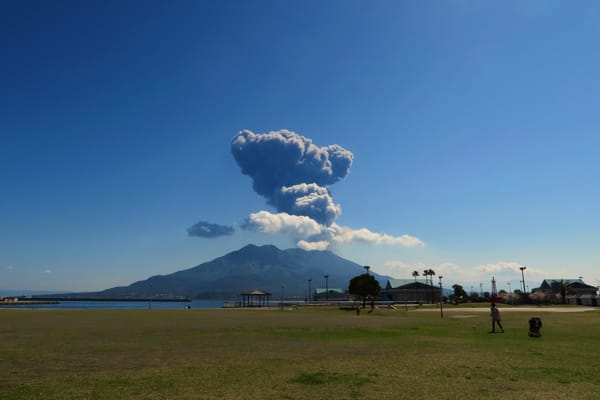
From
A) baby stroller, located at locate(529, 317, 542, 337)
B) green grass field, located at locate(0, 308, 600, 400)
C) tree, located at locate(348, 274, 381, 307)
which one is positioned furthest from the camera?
tree, located at locate(348, 274, 381, 307)

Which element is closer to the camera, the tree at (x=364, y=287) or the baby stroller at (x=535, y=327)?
the baby stroller at (x=535, y=327)

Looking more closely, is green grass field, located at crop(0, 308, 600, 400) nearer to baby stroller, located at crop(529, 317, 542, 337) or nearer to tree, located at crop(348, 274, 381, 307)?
baby stroller, located at crop(529, 317, 542, 337)

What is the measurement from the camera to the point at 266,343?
894 inches

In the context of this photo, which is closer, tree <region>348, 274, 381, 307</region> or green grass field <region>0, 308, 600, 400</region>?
green grass field <region>0, 308, 600, 400</region>

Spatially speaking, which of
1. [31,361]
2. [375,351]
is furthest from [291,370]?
[31,361]

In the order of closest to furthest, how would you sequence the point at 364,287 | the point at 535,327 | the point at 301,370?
the point at 301,370, the point at 535,327, the point at 364,287

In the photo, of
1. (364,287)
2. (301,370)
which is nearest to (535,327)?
(301,370)

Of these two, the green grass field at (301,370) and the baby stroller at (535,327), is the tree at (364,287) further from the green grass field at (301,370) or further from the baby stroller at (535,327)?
the green grass field at (301,370)

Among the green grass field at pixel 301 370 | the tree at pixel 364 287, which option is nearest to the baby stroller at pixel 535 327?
the green grass field at pixel 301 370

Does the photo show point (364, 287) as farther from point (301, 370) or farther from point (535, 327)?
point (301, 370)

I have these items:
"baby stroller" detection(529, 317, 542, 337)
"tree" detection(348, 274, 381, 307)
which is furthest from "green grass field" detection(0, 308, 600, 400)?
"tree" detection(348, 274, 381, 307)

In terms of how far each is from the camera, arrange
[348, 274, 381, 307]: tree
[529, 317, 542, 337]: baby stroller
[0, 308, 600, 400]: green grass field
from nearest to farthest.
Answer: [0, 308, 600, 400]: green grass field → [529, 317, 542, 337]: baby stroller → [348, 274, 381, 307]: tree

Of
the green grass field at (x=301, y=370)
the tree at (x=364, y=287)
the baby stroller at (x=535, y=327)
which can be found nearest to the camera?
the green grass field at (x=301, y=370)

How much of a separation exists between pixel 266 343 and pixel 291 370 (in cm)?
893
